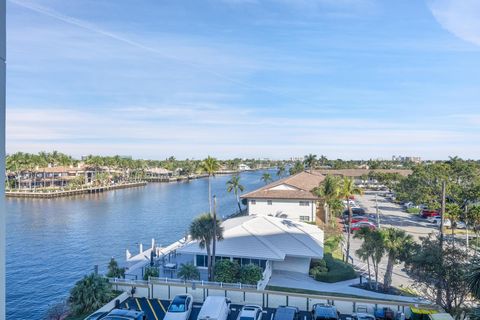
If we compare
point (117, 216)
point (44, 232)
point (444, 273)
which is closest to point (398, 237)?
point (444, 273)

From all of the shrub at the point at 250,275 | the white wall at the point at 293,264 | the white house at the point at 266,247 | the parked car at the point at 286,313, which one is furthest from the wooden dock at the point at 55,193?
the parked car at the point at 286,313

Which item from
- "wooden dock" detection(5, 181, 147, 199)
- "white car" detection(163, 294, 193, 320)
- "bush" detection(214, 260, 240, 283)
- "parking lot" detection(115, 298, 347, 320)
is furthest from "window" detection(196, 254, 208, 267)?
"wooden dock" detection(5, 181, 147, 199)

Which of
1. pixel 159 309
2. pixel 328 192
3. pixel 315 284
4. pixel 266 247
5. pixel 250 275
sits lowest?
pixel 315 284

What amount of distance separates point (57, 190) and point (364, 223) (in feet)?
305

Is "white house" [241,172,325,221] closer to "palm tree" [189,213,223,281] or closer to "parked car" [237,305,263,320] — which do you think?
"palm tree" [189,213,223,281]

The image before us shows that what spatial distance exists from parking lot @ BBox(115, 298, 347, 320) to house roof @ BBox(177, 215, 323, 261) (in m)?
8.51

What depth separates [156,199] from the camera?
10450 centimetres

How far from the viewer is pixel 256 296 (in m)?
21.0

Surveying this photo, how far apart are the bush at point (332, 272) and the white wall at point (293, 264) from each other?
693 mm

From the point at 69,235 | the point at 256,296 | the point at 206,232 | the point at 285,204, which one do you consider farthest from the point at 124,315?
the point at 69,235

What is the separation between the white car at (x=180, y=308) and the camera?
18.4 m

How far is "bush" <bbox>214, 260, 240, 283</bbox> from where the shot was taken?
2680cm

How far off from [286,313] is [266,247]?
11238 millimetres

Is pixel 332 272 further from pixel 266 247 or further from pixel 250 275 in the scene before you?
pixel 250 275
